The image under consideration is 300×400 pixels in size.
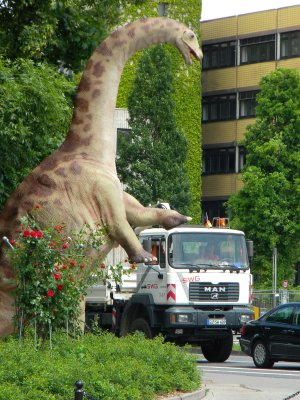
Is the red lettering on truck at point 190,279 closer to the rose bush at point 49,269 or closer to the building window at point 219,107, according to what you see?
the rose bush at point 49,269

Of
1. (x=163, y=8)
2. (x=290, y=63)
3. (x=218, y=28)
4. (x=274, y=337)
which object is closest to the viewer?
(x=274, y=337)

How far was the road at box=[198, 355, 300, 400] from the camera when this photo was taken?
19531 mm

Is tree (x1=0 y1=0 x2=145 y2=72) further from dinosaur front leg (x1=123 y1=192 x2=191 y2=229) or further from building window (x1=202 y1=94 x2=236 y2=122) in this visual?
building window (x1=202 y1=94 x2=236 y2=122)

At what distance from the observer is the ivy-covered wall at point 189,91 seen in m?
66.6

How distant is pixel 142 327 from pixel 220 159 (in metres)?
48.9

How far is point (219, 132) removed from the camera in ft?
251

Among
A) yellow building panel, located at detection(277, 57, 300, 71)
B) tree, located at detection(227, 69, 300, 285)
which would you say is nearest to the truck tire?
tree, located at detection(227, 69, 300, 285)

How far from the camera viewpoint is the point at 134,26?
18.3m

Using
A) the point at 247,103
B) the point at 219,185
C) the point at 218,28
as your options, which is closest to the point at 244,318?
the point at 247,103

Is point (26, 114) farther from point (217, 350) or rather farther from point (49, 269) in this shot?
point (217, 350)

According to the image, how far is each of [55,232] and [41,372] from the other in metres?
3.17

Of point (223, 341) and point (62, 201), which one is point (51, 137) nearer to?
point (62, 201)

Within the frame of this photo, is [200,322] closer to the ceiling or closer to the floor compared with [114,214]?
closer to the floor

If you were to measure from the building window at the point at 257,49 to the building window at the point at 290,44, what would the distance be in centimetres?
62
